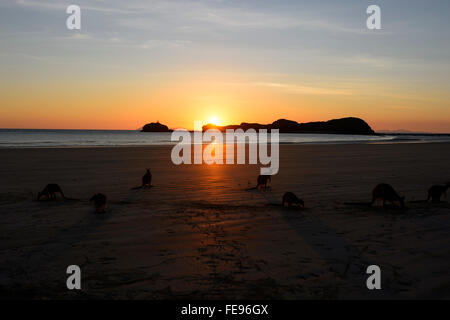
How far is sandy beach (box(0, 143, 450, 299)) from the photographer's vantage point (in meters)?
4.79

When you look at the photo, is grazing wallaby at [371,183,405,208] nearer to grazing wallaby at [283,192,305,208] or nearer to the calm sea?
grazing wallaby at [283,192,305,208]

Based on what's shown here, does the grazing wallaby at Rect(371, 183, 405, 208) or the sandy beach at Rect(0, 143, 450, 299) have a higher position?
the grazing wallaby at Rect(371, 183, 405, 208)

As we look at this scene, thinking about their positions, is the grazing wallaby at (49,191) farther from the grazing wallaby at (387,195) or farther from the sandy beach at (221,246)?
the grazing wallaby at (387,195)

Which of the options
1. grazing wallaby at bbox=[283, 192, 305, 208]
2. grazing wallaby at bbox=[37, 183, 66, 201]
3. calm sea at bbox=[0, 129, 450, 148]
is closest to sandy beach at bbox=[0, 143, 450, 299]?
grazing wallaby at bbox=[283, 192, 305, 208]

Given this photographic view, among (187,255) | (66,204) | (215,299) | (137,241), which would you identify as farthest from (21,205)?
(215,299)

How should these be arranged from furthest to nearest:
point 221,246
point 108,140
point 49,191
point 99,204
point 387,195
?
point 108,140, point 49,191, point 387,195, point 99,204, point 221,246

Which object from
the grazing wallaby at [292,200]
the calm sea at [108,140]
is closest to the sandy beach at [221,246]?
the grazing wallaby at [292,200]

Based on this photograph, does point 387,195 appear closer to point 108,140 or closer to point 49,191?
point 49,191

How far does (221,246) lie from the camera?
6.39 metres

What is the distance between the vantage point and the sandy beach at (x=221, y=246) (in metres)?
4.79

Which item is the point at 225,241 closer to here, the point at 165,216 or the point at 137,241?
the point at 137,241

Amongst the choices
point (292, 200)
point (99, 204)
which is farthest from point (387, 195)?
point (99, 204)

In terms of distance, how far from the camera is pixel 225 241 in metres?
6.68
